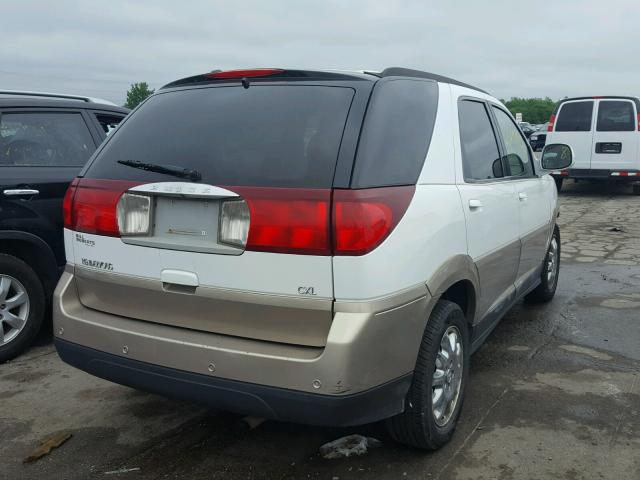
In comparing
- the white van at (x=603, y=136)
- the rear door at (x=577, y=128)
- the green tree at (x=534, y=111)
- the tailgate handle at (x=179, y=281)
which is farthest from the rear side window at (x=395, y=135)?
the green tree at (x=534, y=111)

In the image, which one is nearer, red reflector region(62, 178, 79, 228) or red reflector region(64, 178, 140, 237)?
red reflector region(64, 178, 140, 237)

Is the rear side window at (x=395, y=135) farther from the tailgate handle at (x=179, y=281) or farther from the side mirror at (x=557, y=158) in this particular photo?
the side mirror at (x=557, y=158)

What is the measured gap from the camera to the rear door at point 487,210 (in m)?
3.33

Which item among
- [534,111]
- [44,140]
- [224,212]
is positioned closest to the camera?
[224,212]

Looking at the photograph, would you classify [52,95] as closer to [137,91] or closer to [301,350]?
[301,350]

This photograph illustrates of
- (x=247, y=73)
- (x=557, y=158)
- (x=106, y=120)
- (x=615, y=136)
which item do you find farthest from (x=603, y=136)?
(x=247, y=73)

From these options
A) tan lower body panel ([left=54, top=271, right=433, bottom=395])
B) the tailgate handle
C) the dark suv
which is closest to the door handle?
the dark suv

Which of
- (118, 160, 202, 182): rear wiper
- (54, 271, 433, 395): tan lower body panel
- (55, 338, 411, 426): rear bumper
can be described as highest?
(118, 160, 202, 182): rear wiper

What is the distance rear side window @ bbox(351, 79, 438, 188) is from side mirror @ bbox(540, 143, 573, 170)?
247 cm

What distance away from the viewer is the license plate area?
260cm

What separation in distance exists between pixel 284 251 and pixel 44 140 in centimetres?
307

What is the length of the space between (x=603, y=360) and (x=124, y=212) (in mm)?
3359

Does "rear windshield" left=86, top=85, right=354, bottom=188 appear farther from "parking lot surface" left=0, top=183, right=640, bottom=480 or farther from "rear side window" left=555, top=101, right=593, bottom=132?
"rear side window" left=555, top=101, right=593, bottom=132

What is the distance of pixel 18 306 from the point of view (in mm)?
4414
